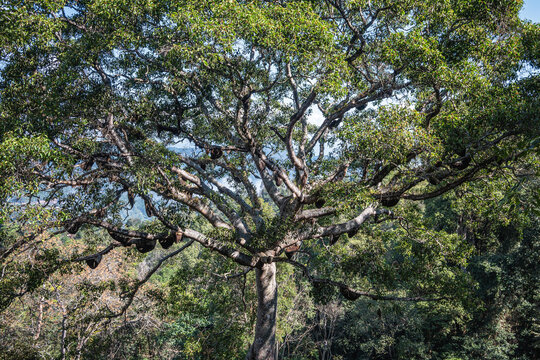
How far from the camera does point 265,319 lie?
300 inches

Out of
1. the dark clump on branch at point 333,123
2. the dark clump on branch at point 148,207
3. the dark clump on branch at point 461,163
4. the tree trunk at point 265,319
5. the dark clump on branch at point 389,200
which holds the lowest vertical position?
the tree trunk at point 265,319

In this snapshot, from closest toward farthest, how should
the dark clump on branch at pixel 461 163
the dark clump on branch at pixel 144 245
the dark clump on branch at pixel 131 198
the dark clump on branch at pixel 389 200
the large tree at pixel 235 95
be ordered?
the large tree at pixel 235 95 → the dark clump on branch at pixel 131 198 → the dark clump on branch at pixel 461 163 → the dark clump on branch at pixel 144 245 → the dark clump on branch at pixel 389 200

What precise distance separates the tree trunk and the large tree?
61 millimetres

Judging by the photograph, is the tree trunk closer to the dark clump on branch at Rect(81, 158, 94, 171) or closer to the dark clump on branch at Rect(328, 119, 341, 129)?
the dark clump on branch at Rect(328, 119, 341, 129)

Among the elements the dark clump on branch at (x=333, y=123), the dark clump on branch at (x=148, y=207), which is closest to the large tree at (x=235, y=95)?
the dark clump on branch at (x=148, y=207)

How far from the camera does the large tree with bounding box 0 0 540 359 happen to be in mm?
5344

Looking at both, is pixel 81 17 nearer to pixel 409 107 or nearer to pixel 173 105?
pixel 173 105

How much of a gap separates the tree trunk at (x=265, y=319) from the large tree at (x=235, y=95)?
61mm

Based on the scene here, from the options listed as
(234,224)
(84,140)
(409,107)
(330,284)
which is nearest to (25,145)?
(84,140)

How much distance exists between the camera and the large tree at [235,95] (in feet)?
17.5

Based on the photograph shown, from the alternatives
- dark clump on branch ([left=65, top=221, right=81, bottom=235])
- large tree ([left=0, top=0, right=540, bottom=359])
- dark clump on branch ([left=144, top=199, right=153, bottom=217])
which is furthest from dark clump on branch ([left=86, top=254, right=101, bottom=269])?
dark clump on branch ([left=144, top=199, right=153, bottom=217])

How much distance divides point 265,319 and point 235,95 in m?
4.77

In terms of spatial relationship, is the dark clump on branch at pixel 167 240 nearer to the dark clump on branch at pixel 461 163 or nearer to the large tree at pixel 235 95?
the large tree at pixel 235 95

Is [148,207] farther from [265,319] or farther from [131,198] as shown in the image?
[265,319]
